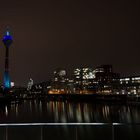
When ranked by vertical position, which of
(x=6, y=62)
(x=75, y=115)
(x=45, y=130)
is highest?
(x=6, y=62)

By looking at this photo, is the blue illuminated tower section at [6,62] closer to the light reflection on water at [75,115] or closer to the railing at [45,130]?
the light reflection on water at [75,115]

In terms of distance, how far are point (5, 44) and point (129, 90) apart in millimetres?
87924

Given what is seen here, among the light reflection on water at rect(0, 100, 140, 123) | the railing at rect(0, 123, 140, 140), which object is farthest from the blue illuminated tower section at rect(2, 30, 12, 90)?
the railing at rect(0, 123, 140, 140)

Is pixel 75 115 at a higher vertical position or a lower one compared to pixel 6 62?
lower

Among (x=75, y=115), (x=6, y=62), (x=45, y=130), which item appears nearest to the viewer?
Answer: (x=45, y=130)

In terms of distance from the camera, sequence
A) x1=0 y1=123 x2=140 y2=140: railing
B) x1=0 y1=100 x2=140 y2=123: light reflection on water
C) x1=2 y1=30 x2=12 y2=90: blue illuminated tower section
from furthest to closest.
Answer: x1=2 y1=30 x2=12 y2=90: blue illuminated tower section < x1=0 y1=100 x2=140 y2=123: light reflection on water < x1=0 y1=123 x2=140 y2=140: railing

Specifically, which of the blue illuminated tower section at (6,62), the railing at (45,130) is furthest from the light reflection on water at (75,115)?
the blue illuminated tower section at (6,62)

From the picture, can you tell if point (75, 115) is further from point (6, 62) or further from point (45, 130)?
point (6, 62)

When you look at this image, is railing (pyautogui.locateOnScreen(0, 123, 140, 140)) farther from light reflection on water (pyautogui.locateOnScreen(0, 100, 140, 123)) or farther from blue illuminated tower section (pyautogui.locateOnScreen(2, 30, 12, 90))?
blue illuminated tower section (pyautogui.locateOnScreen(2, 30, 12, 90))

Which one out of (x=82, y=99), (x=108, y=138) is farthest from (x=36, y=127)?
(x=82, y=99)

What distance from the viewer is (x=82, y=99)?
479ft

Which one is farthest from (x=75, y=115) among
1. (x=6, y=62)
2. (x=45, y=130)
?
(x=6, y=62)

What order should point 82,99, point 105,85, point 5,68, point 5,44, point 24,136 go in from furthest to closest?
1. point 5,44
2. point 105,85
3. point 5,68
4. point 82,99
5. point 24,136

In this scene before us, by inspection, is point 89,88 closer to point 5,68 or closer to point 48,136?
point 5,68
